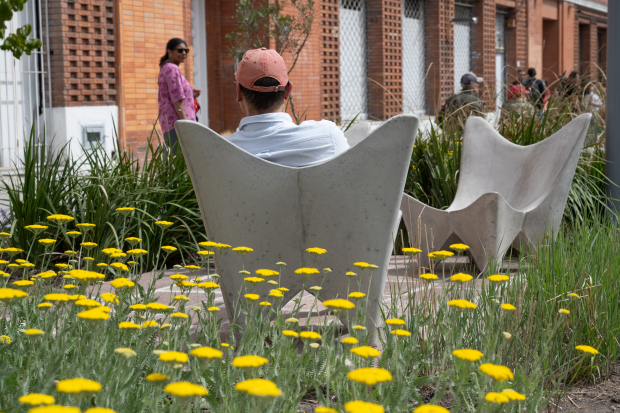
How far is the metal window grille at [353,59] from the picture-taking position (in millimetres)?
14195

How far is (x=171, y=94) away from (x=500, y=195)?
3.47 meters

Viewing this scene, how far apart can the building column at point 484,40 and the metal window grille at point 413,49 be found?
246 cm

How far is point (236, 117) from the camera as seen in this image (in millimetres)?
11984

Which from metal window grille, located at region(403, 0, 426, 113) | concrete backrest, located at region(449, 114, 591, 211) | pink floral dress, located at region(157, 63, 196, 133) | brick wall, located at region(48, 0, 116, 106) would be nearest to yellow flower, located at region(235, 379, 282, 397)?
concrete backrest, located at region(449, 114, 591, 211)

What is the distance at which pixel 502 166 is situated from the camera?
15.8 feet

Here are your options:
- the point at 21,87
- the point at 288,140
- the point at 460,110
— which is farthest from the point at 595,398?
the point at 21,87

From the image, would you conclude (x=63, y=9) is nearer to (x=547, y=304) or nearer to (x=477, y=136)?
(x=477, y=136)

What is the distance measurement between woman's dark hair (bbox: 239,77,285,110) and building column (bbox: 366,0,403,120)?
1183cm

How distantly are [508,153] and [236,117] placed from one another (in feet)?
25.2

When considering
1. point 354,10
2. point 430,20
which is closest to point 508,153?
point 354,10

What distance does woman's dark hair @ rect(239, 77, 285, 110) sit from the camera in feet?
8.89

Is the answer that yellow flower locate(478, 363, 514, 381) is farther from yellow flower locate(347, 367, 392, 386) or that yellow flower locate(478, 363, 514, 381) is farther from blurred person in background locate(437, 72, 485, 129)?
blurred person in background locate(437, 72, 485, 129)

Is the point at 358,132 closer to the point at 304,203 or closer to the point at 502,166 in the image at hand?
the point at 502,166

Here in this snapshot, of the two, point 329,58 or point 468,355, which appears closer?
point 468,355
